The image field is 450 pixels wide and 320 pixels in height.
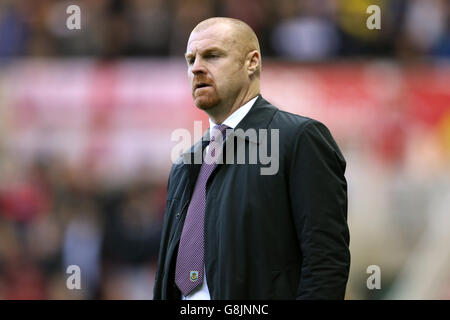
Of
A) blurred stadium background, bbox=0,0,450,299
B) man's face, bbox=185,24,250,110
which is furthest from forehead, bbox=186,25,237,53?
blurred stadium background, bbox=0,0,450,299

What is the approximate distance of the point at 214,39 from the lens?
3.14 meters

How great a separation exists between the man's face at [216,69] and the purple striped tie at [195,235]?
12 cm

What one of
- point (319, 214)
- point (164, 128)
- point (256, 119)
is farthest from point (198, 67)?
point (164, 128)

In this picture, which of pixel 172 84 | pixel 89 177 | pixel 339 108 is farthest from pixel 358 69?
pixel 89 177

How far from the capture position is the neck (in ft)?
10.4

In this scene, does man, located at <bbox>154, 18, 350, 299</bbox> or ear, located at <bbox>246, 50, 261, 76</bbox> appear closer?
man, located at <bbox>154, 18, 350, 299</bbox>

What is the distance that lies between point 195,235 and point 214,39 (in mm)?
716

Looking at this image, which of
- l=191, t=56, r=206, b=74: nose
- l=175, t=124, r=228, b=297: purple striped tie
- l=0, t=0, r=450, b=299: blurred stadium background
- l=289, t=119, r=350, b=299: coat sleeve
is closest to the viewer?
l=289, t=119, r=350, b=299: coat sleeve

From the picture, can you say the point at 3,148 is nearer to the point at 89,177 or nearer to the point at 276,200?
the point at 89,177

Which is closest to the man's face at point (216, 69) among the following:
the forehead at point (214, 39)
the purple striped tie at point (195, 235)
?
the forehead at point (214, 39)

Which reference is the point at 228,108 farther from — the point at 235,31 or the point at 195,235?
the point at 195,235

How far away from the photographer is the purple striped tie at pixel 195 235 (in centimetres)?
297

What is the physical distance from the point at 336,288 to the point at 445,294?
16.5 ft

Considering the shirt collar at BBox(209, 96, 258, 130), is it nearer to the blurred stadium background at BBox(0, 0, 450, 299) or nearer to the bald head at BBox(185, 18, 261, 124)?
the bald head at BBox(185, 18, 261, 124)
